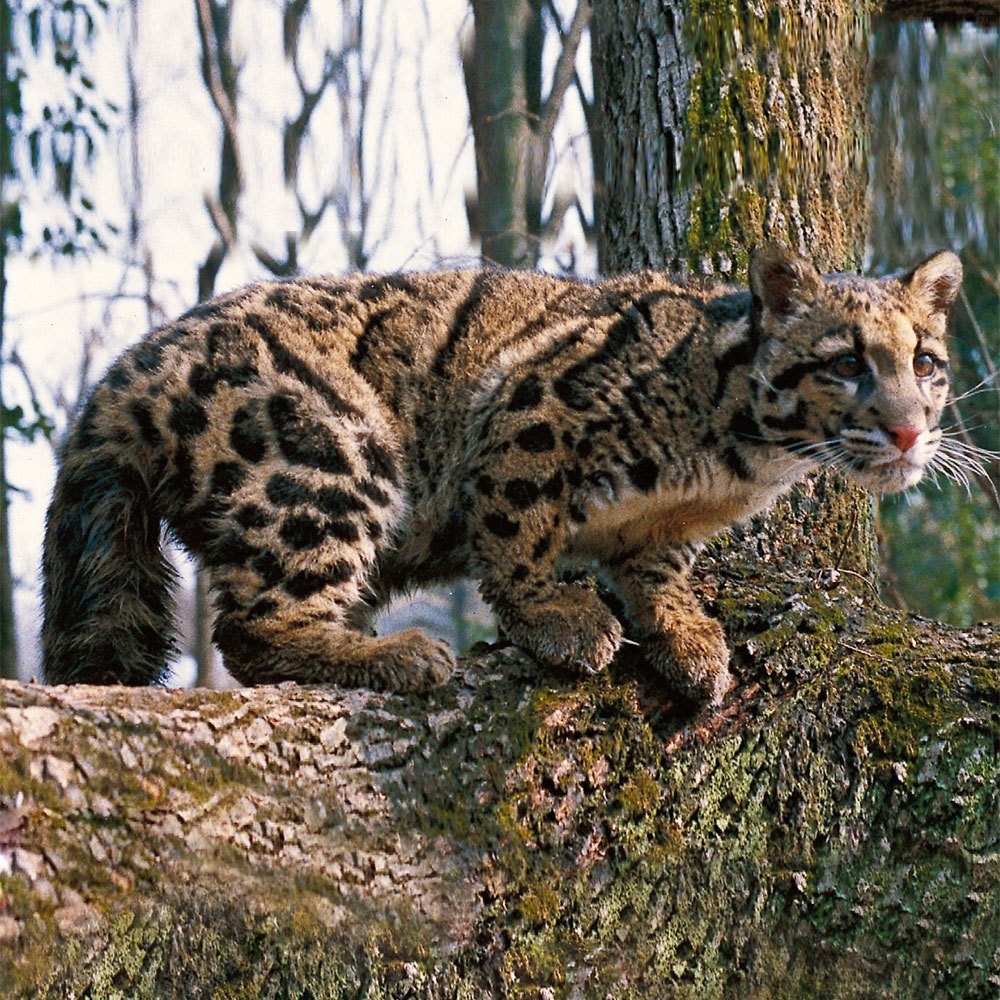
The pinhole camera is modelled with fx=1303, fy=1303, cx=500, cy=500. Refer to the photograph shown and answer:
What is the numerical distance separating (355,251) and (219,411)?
423 inches

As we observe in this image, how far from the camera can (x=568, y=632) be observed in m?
4.28

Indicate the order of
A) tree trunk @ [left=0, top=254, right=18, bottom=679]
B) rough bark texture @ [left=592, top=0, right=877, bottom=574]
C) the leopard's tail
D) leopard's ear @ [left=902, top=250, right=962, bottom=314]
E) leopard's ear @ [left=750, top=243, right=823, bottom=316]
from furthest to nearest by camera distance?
tree trunk @ [left=0, top=254, right=18, bottom=679] < rough bark texture @ [left=592, top=0, right=877, bottom=574] < leopard's ear @ [left=902, top=250, right=962, bottom=314] < leopard's ear @ [left=750, top=243, right=823, bottom=316] < the leopard's tail

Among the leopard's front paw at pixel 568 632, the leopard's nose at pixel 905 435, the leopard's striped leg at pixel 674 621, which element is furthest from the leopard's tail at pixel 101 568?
the leopard's nose at pixel 905 435

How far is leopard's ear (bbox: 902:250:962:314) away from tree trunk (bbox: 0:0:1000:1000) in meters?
1.14

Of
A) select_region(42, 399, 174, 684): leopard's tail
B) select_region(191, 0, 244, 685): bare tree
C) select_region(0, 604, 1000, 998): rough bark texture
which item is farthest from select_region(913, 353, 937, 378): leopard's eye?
select_region(191, 0, 244, 685): bare tree

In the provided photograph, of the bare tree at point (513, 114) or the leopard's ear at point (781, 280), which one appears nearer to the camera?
the leopard's ear at point (781, 280)

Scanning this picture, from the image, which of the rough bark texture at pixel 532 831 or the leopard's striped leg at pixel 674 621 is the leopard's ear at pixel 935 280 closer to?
the rough bark texture at pixel 532 831

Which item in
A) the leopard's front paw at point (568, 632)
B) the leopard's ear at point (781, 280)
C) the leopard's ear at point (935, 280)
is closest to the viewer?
the leopard's front paw at point (568, 632)

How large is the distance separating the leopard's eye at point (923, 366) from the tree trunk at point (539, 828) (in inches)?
34.2

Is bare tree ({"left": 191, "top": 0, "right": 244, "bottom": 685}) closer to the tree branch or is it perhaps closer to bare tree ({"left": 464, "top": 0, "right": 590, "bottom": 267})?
bare tree ({"left": 464, "top": 0, "right": 590, "bottom": 267})

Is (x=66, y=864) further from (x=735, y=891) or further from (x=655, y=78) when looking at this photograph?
(x=655, y=78)

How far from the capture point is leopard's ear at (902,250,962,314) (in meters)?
4.98

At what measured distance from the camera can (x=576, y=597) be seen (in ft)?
15.1

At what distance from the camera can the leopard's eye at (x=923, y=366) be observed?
4.75m
